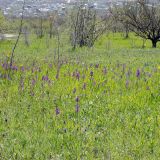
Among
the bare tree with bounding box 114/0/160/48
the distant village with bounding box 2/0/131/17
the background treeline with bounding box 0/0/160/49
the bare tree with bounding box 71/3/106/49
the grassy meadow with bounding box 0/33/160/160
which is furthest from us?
the bare tree with bounding box 114/0/160/48

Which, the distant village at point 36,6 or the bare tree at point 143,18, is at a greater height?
the distant village at point 36,6

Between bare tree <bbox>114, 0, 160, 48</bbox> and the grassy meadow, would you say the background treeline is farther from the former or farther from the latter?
the grassy meadow

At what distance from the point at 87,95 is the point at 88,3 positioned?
22572mm

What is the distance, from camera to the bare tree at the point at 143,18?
3369 cm

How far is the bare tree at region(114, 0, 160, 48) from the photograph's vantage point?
3369cm

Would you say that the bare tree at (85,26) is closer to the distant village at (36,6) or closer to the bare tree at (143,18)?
the distant village at (36,6)

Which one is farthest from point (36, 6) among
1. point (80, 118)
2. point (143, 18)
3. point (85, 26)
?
point (143, 18)

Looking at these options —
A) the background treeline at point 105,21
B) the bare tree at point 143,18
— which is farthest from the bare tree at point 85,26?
the bare tree at point 143,18

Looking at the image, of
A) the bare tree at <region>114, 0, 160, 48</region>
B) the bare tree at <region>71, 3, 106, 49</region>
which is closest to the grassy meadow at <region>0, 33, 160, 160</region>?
the bare tree at <region>71, 3, 106, 49</region>

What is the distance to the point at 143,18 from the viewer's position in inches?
1363

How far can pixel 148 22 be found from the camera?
34.0 meters

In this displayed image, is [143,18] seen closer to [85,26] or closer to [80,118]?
[85,26]

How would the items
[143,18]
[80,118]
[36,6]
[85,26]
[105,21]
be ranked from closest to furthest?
[80,118] < [36,6] < [85,26] < [105,21] < [143,18]

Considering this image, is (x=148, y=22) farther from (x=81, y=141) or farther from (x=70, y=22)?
(x=81, y=141)
